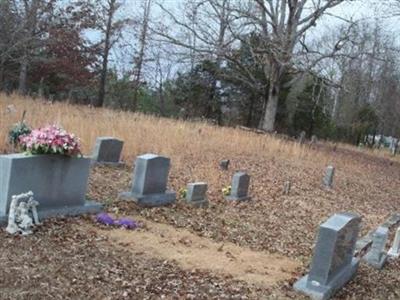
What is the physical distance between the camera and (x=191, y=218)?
8250 mm

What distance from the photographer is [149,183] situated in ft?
28.2

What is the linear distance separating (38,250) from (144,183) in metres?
3.10

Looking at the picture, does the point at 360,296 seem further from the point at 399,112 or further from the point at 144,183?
the point at 399,112

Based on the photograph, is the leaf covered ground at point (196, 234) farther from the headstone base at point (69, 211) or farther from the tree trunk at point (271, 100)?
the tree trunk at point (271, 100)

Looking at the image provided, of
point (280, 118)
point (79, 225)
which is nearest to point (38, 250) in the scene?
point (79, 225)

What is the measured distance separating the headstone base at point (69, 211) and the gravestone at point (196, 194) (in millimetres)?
1895

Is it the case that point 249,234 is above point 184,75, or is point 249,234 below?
below

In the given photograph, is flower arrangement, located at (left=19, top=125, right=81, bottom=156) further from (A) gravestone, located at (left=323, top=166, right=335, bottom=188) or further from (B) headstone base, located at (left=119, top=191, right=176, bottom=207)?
(A) gravestone, located at (left=323, top=166, right=335, bottom=188)

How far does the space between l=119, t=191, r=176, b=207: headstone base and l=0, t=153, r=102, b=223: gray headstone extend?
89 centimetres

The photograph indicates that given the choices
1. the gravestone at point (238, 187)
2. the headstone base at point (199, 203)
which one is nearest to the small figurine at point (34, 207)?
the headstone base at point (199, 203)

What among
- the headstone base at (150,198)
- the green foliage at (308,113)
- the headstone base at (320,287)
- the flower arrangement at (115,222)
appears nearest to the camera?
the headstone base at (320,287)

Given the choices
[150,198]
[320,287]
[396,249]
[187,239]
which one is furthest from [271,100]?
[320,287]

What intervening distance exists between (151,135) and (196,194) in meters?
5.64

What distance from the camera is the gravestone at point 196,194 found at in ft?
29.7
